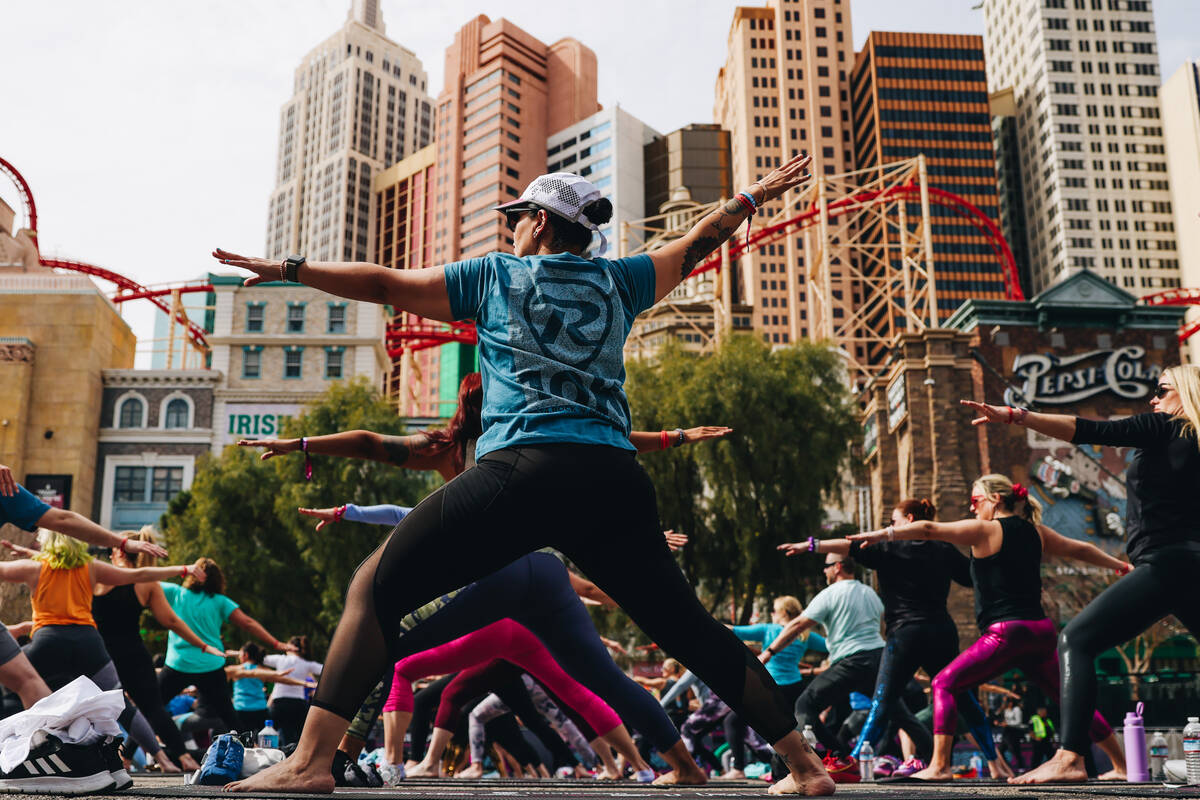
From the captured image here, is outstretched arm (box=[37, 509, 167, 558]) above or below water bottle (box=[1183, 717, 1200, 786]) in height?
above

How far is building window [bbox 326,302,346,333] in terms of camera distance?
53.2 meters

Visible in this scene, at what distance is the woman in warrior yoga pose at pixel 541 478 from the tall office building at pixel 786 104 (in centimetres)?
13120

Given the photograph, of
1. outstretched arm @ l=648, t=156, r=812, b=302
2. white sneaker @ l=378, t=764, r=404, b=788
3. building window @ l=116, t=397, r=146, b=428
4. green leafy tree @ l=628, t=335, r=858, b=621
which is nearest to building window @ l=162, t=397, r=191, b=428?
building window @ l=116, t=397, r=146, b=428

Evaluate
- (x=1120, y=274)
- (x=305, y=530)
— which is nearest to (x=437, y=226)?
(x=1120, y=274)

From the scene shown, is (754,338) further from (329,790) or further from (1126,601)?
(329,790)

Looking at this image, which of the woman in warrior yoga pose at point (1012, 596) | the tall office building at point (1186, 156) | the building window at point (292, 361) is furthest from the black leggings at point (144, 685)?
the tall office building at point (1186, 156)

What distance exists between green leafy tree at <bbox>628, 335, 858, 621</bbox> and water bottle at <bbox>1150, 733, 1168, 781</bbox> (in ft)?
65.9

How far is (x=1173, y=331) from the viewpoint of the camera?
104ft

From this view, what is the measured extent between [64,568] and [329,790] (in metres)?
4.55

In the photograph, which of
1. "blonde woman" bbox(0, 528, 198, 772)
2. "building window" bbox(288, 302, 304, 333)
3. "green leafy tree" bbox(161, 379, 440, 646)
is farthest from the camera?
"building window" bbox(288, 302, 304, 333)

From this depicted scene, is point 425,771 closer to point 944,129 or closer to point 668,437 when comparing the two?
point 668,437

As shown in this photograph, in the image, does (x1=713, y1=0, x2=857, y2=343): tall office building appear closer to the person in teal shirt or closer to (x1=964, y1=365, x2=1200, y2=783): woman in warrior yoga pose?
the person in teal shirt

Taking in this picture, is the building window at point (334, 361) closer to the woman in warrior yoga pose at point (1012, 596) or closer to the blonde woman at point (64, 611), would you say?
the blonde woman at point (64, 611)

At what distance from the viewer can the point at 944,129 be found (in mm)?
125938
